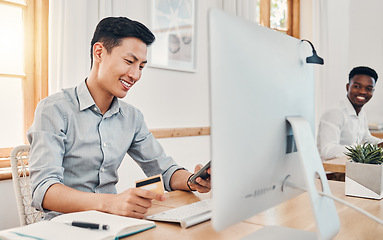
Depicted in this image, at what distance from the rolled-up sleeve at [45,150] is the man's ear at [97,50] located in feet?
0.92

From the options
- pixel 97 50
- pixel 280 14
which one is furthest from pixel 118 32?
pixel 280 14

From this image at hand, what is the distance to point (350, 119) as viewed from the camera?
10.7 ft

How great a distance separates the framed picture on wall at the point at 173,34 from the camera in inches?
113

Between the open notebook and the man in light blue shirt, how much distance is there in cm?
29

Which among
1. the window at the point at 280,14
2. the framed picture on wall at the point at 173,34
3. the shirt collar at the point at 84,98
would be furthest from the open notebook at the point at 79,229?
the window at the point at 280,14

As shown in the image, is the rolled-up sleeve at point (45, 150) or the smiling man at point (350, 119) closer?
the rolled-up sleeve at point (45, 150)

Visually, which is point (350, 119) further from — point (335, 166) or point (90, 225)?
point (90, 225)

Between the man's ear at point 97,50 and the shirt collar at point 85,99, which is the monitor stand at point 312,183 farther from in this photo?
the man's ear at point 97,50

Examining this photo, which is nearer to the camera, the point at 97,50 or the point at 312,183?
the point at 312,183

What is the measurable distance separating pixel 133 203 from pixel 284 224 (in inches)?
16.8

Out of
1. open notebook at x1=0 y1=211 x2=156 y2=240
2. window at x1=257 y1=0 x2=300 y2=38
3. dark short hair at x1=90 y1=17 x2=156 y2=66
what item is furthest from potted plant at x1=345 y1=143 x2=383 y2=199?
window at x1=257 y1=0 x2=300 y2=38

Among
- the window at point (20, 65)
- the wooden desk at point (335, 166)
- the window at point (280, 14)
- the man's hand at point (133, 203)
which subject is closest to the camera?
the man's hand at point (133, 203)

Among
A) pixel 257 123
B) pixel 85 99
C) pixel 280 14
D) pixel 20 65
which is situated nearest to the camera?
pixel 257 123

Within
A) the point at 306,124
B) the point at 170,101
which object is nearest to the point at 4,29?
the point at 170,101
